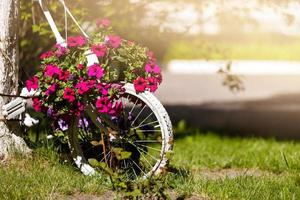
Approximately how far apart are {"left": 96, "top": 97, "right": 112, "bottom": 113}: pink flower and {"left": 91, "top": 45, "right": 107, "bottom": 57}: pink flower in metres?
0.36

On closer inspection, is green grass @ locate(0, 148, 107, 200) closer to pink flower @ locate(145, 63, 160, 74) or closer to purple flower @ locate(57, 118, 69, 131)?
purple flower @ locate(57, 118, 69, 131)

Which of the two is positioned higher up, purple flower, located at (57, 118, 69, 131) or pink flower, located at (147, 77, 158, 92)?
pink flower, located at (147, 77, 158, 92)

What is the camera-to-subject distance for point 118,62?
507cm

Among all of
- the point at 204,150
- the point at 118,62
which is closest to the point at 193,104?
the point at 204,150

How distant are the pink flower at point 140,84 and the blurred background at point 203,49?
953 mm

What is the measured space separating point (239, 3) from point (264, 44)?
82.0 feet

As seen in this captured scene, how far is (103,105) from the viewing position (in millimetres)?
4805

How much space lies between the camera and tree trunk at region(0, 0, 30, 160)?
5.37 metres

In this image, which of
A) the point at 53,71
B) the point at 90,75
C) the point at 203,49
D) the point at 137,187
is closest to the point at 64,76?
the point at 53,71

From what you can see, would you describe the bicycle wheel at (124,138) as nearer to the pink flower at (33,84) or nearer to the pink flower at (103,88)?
the pink flower at (103,88)

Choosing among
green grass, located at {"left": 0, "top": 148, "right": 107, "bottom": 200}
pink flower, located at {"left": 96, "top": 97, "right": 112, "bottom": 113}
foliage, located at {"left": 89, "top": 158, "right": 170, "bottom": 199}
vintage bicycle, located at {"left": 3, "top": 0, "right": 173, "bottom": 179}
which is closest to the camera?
foliage, located at {"left": 89, "top": 158, "right": 170, "bottom": 199}

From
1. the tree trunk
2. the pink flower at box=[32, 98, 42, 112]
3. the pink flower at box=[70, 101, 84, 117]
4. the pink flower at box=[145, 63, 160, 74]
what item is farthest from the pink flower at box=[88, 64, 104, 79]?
the tree trunk

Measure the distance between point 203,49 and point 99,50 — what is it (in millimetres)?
6624

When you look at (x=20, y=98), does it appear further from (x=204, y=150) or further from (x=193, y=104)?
(x=193, y=104)
